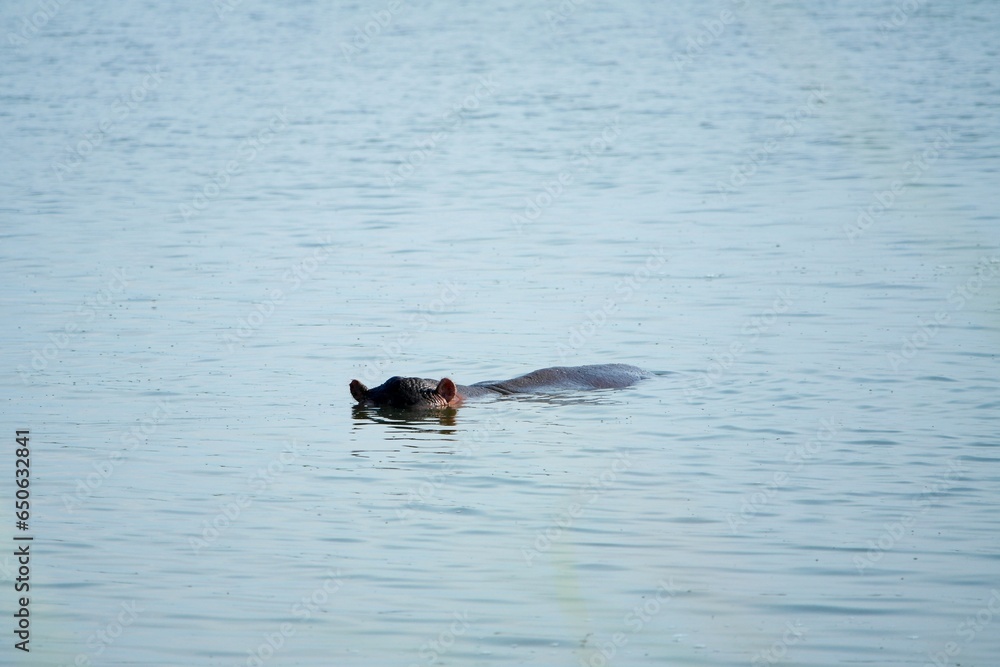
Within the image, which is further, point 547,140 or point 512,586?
point 547,140

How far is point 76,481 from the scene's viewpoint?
37.6 ft

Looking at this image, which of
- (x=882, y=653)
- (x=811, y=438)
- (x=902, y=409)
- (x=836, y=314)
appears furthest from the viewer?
(x=836, y=314)

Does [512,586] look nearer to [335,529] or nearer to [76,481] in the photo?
[335,529]

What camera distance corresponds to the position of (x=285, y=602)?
29.0 feet

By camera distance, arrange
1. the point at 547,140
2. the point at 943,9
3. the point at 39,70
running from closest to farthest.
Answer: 1. the point at 547,140
2. the point at 39,70
3. the point at 943,9

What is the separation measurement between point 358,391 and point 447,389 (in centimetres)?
84

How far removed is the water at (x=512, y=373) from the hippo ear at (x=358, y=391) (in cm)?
19

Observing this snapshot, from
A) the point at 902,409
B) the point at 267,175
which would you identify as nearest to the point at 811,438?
the point at 902,409

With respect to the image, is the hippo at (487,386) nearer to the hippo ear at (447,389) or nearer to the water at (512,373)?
the hippo ear at (447,389)

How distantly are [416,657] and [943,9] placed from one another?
49.3 m

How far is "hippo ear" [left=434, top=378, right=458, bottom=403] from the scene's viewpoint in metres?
13.7

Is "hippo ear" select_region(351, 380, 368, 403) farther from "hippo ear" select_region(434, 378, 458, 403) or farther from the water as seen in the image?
"hippo ear" select_region(434, 378, 458, 403)

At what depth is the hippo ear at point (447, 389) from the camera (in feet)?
45.0

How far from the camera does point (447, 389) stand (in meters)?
13.8
